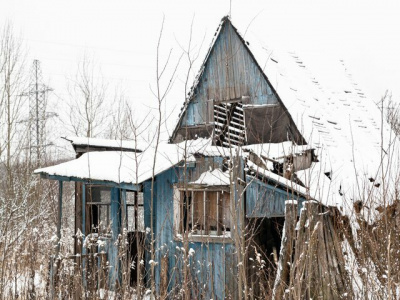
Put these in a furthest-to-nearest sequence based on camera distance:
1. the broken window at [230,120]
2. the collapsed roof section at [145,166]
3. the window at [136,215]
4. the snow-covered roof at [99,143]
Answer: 1. the broken window at [230,120]
2. the snow-covered roof at [99,143]
3. the collapsed roof section at [145,166]
4. the window at [136,215]

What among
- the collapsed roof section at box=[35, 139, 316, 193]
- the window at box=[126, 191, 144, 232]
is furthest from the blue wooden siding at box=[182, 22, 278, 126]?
the window at box=[126, 191, 144, 232]

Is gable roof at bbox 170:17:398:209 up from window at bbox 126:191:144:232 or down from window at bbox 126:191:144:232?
up

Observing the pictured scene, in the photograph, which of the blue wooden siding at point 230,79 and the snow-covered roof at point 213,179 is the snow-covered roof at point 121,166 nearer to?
the snow-covered roof at point 213,179

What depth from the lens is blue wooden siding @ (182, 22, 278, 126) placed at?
11.9 metres

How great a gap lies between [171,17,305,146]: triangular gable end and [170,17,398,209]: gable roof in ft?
0.55

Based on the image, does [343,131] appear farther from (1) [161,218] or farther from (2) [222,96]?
(1) [161,218]

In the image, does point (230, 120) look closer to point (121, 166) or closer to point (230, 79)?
point (230, 79)

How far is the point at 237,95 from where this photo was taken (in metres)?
12.2

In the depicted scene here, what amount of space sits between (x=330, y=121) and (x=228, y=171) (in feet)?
16.7

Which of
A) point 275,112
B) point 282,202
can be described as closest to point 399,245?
point 282,202

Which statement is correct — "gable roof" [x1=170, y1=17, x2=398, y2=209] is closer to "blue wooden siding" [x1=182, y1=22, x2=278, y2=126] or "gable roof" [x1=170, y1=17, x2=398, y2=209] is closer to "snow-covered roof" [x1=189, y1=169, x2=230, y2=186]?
"blue wooden siding" [x1=182, y1=22, x2=278, y2=126]

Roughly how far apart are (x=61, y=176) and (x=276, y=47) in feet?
27.8

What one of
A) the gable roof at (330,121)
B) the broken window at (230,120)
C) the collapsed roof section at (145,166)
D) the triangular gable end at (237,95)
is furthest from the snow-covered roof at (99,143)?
the broken window at (230,120)

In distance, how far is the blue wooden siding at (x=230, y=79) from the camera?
11.9m
